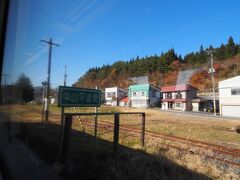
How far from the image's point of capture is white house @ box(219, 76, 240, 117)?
16312 millimetres

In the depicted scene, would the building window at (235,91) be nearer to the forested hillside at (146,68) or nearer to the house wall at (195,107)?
the house wall at (195,107)

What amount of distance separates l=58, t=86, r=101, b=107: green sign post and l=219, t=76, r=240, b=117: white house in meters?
15.7

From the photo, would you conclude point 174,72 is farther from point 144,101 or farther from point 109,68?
point 144,101

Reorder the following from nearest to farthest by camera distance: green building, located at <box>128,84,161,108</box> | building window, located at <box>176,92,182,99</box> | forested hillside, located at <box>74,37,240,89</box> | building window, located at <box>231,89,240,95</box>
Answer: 1. forested hillside, located at <box>74,37,240,89</box>
2. building window, located at <box>231,89,240,95</box>
3. green building, located at <box>128,84,161,108</box>
4. building window, located at <box>176,92,182,99</box>

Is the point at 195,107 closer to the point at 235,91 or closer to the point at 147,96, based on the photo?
the point at 147,96

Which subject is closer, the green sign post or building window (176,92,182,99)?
the green sign post

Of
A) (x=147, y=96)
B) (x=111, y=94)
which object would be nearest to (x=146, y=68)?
(x=111, y=94)

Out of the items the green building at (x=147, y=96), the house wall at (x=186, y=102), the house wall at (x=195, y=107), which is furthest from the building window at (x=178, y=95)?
the green building at (x=147, y=96)

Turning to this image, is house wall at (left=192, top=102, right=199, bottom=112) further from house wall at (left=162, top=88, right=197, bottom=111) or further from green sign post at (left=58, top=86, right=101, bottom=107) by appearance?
green sign post at (left=58, top=86, right=101, bottom=107)

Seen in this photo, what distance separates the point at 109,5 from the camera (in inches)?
53.9

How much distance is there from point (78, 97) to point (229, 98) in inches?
673

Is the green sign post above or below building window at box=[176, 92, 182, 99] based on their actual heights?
below

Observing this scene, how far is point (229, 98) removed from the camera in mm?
16891

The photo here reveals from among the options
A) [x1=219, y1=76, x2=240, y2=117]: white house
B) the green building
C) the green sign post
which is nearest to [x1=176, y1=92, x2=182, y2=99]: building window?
the green building
